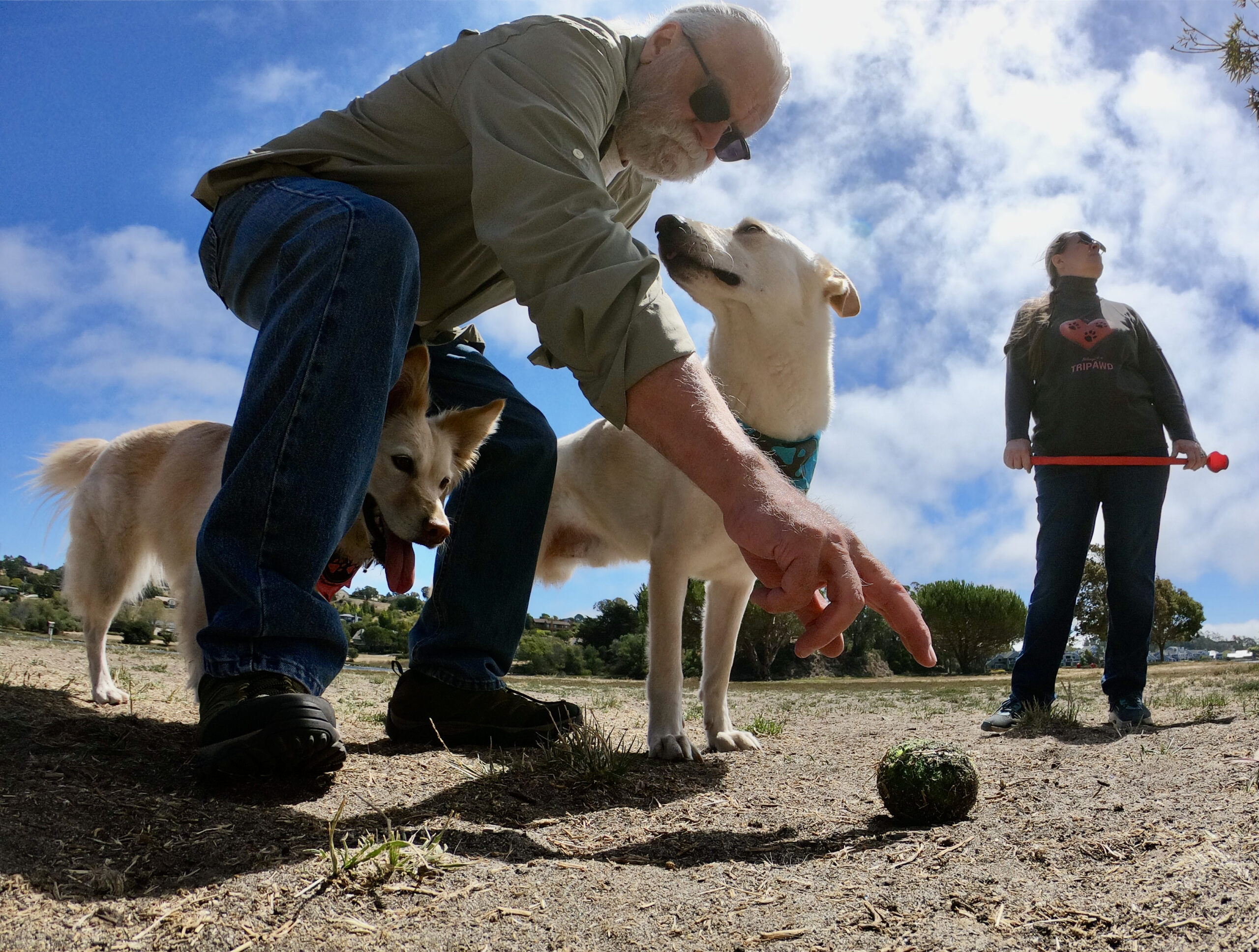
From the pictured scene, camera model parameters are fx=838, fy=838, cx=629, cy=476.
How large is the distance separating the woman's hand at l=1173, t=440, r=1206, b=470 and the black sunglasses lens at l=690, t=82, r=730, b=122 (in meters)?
3.70

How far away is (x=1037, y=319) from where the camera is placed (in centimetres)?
511

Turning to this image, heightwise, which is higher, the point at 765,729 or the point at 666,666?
the point at 666,666

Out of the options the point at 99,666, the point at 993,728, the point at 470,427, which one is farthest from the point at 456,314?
the point at 993,728

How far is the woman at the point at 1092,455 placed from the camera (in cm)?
461

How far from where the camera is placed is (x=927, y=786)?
201 cm

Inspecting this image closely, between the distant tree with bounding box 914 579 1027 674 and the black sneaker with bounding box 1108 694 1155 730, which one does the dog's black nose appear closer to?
the black sneaker with bounding box 1108 694 1155 730

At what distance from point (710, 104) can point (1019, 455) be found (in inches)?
122

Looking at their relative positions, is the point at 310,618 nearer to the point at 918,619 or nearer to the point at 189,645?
the point at 918,619

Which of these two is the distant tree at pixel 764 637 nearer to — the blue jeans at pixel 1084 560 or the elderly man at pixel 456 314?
the blue jeans at pixel 1084 560

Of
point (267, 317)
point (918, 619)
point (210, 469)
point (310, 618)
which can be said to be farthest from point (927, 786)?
point (210, 469)

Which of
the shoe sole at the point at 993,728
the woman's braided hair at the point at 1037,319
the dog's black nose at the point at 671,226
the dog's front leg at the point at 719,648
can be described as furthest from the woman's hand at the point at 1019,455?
the dog's black nose at the point at 671,226

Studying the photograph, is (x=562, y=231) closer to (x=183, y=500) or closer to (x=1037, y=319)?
(x=183, y=500)

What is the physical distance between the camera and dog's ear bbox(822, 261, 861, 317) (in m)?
4.11

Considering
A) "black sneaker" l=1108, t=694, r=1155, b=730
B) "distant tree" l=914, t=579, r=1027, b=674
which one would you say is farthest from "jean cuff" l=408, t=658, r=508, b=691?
"distant tree" l=914, t=579, r=1027, b=674
